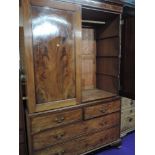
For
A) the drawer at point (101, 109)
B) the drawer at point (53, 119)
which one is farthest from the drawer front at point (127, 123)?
the drawer at point (53, 119)

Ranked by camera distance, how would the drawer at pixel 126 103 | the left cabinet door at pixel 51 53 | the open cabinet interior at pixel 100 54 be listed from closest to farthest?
the left cabinet door at pixel 51 53 → the open cabinet interior at pixel 100 54 → the drawer at pixel 126 103

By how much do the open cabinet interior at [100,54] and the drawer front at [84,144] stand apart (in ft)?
1.55

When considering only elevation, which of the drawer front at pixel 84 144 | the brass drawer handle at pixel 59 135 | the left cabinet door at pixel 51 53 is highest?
the left cabinet door at pixel 51 53

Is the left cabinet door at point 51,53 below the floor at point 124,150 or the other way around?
the other way around

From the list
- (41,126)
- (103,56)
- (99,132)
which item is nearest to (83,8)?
(103,56)

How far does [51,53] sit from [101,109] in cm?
93

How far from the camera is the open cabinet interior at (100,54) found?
6.83 ft

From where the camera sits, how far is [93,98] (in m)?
1.96

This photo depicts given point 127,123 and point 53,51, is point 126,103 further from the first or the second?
point 53,51

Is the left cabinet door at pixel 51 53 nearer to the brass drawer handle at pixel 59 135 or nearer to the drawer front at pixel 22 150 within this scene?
the brass drawer handle at pixel 59 135

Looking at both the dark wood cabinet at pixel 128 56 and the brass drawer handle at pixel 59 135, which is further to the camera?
the dark wood cabinet at pixel 128 56

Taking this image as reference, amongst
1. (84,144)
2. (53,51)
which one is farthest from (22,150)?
(53,51)
